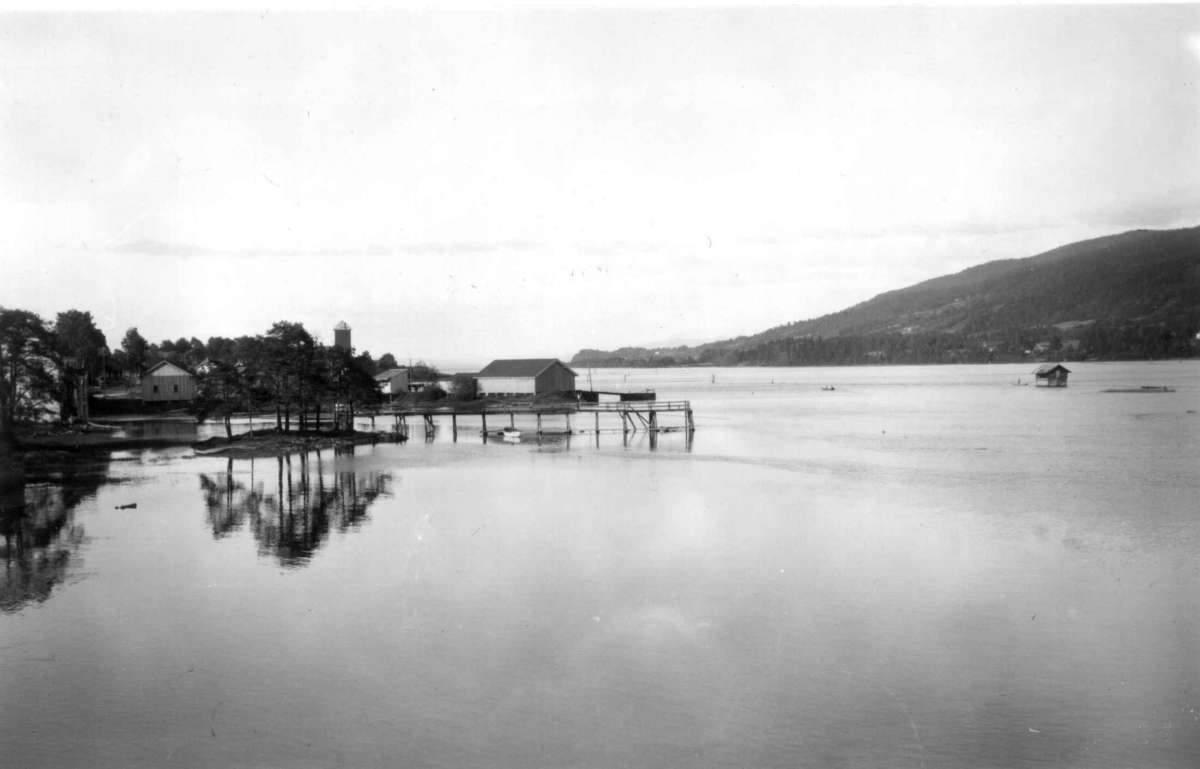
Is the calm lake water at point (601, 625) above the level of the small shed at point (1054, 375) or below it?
below

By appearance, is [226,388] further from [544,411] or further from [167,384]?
[167,384]

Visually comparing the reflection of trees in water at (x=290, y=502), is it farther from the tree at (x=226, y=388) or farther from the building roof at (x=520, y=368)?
the building roof at (x=520, y=368)

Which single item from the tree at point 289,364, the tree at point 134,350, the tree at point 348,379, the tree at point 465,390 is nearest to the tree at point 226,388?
the tree at point 289,364

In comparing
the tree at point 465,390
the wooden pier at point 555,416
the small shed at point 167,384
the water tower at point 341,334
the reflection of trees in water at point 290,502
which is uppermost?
the water tower at point 341,334

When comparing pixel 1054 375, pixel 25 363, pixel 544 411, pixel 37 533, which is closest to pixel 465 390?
pixel 544 411

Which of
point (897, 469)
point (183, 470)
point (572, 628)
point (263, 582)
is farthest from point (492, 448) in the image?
point (572, 628)

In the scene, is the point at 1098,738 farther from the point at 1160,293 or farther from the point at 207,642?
the point at 1160,293
